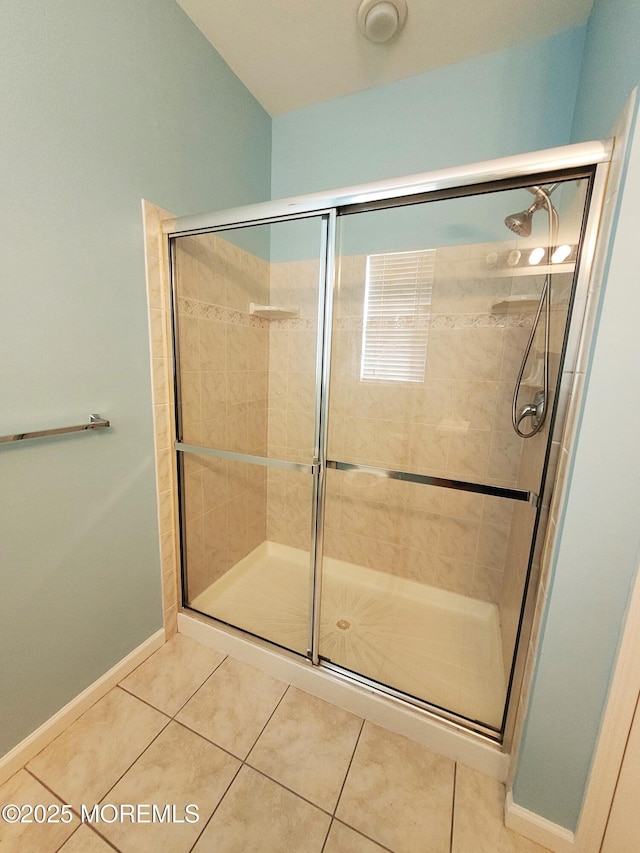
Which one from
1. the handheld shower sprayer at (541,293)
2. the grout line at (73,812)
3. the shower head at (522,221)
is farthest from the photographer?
the shower head at (522,221)

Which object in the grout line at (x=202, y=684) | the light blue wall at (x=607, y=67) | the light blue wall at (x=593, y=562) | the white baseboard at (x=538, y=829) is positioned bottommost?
the grout line at (x=202, y=684)

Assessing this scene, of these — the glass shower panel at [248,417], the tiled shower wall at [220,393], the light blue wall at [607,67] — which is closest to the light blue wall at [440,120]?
the light blue wall at [607,67]

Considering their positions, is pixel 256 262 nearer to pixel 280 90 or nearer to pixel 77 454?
pixel 280 90

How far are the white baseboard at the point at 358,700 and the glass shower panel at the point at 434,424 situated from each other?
87 mm

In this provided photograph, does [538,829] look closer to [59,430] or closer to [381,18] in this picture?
[59,430]

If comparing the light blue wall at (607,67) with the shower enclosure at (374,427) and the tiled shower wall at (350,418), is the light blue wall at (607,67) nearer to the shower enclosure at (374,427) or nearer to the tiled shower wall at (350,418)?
the shower enclosure at (374,427)

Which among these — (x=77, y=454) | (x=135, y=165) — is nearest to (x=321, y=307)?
(x=135, y=165)

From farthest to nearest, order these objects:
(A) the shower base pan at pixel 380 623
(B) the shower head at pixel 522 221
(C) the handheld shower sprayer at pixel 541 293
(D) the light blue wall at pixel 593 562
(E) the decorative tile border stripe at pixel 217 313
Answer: (E) the decorative tile border stripe at pixel 217 313, (A) the shower base pan at pixel 380 623, (B) the shower head at pixel 522 221, (C) the handheld shower sprayer at pixel 541 293, (D) the light blue wall at pixel 593 562

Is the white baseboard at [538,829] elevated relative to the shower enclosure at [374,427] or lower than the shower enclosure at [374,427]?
lower

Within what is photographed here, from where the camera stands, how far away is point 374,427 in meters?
1.80

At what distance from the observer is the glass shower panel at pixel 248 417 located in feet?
4.83

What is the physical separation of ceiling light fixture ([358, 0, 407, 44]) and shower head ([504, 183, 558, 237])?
2.83 ft

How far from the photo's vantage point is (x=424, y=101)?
149 centimetres

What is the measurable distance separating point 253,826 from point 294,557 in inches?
45.0
